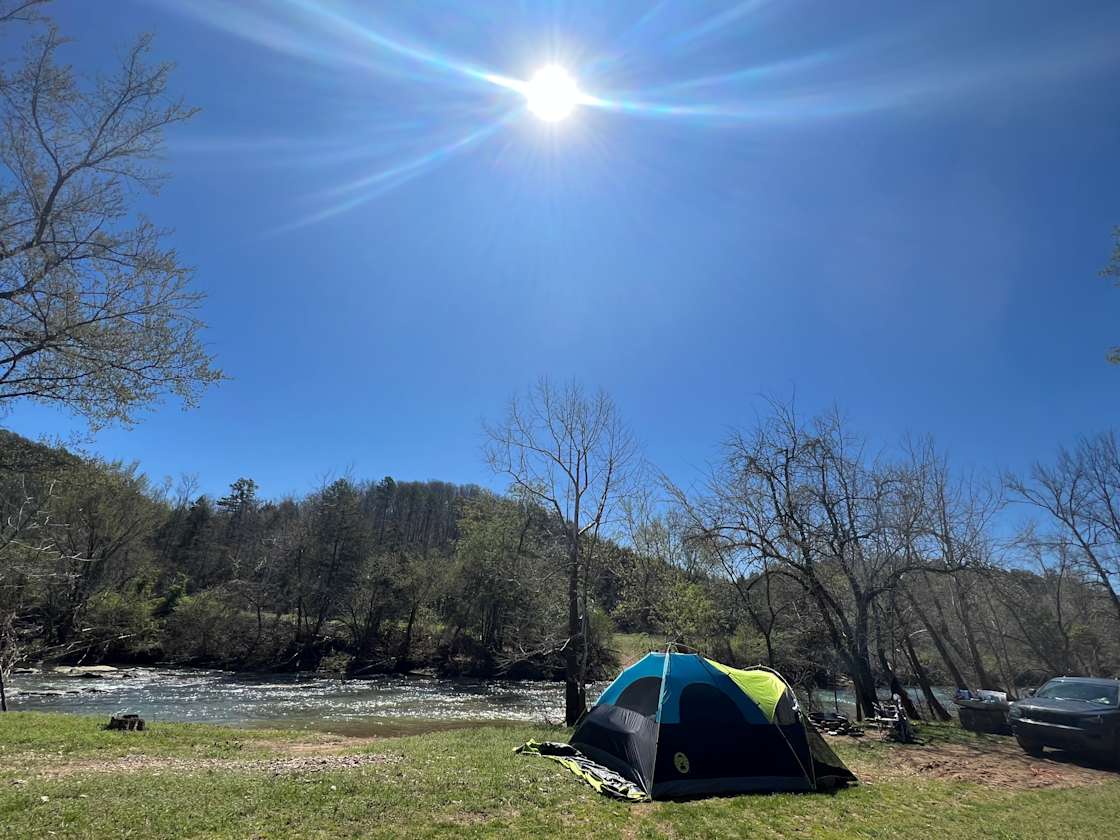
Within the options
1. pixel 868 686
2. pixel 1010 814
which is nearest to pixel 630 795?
pixel 1010 814

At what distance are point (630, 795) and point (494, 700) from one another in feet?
73.3

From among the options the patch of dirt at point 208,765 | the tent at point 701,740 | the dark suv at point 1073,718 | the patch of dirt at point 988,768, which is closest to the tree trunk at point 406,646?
the patch of dirt at point 208,765

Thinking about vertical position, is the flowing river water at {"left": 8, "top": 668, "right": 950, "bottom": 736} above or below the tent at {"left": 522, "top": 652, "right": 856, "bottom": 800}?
Answer: below

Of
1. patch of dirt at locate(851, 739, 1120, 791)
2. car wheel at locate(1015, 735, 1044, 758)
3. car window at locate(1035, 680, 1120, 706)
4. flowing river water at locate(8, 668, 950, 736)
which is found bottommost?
flowing river water at locate(8, 668, 950, 736)

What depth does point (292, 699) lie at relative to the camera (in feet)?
83.6

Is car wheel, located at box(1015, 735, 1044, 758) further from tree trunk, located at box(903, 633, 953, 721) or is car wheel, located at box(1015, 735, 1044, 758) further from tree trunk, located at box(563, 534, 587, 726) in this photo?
tree trunk, located at box(563, 534, 587, 726)

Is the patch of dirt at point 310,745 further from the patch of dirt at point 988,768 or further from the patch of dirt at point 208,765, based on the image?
the patch of dirt at point 988,768

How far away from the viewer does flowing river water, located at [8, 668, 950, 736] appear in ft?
65.0

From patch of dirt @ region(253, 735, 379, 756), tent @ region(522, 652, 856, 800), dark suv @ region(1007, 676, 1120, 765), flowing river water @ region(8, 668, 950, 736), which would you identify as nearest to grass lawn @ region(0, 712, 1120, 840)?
tent @ region(522, 652, 856, 800)

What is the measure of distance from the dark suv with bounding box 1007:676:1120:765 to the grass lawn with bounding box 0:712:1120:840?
548 millimetres

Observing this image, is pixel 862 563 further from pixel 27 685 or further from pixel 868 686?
pixel 27 685

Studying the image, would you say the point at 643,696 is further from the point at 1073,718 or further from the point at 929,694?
the point at 929,694

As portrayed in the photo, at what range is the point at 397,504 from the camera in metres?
81.9

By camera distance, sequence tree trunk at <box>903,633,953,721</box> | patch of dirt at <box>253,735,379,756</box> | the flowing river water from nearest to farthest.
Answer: patch of dirt at <box>253,735,379,756</box>
the flowing river water
tree trunk at <box>903,633,953,721</box>
